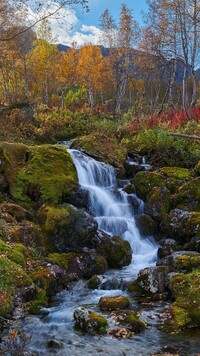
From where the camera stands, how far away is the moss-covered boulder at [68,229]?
9719 mm

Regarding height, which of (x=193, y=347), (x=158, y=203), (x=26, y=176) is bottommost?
(x=193, y=347)

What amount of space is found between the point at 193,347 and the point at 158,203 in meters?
6.86

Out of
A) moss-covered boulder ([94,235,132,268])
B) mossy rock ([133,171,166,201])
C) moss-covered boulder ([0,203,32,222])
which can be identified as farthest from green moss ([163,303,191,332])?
mossy rock ([133,171,166,201])

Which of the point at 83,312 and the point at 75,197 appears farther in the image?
the point at 75,197

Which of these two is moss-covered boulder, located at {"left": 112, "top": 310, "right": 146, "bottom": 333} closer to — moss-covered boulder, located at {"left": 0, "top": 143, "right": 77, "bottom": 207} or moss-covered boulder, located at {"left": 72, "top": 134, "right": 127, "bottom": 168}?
moss-covered boulder, located at {"left": 0, "top": 143, "right": 77, "bottom": 207}

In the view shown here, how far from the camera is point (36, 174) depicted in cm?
1163

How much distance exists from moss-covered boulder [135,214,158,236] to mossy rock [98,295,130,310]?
174 inches

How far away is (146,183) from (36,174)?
4142 mm

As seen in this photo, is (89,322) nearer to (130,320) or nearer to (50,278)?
(130,320)

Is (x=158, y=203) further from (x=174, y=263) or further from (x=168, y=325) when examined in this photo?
(x=168, y=325)

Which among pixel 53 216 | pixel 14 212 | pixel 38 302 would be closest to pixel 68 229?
pixel 53 216

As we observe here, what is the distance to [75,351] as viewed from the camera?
19.1 feet

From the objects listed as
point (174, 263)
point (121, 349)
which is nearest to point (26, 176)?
point (174, 263)

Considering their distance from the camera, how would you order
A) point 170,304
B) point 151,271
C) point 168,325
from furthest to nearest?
point 151,271
point 170,304
point 168,325
